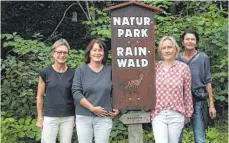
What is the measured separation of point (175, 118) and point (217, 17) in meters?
3.22

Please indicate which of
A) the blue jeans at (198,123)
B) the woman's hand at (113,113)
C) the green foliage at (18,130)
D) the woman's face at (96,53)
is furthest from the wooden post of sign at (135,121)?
the green foliage at (18,130)

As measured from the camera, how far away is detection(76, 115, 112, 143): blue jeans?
414 cm

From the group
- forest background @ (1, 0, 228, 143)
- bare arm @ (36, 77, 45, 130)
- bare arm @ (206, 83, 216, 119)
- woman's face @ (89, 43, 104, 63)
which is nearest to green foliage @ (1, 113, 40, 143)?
forest background @ (1, 0, 228, 143)

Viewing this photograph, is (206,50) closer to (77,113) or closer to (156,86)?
(156,86)

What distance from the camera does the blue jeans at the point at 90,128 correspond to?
414 centimetres

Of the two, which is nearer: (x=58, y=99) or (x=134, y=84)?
(x=58, y=99)

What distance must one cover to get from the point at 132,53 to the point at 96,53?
44 centimetres

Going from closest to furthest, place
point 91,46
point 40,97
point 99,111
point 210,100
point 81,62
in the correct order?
point 99,111 → point 91,46 → point 40,97 → point 210,100 → point 81,62

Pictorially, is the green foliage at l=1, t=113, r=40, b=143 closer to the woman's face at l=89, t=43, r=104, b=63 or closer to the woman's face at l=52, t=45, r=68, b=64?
the woman's face at l=52, t=45, r=68, b=64

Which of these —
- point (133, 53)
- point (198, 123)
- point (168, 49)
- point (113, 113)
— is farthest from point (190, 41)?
point (113, 113)

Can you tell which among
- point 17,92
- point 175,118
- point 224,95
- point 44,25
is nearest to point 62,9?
point 44,25

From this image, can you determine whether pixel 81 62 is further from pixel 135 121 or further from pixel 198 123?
pixel 198 123

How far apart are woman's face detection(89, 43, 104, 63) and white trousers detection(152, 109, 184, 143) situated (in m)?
0.84

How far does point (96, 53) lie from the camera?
→ 164 inches
